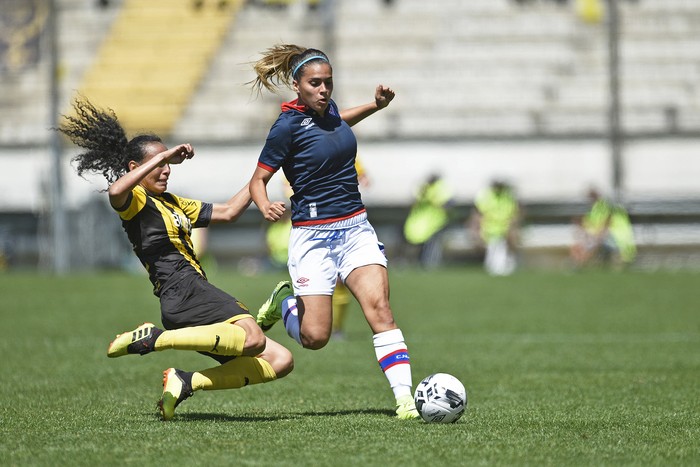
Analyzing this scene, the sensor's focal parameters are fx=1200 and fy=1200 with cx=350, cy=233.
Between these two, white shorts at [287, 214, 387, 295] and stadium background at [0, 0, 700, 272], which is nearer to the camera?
white shorts at [287, 214, 387, 295]

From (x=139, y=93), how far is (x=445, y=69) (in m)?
8.51

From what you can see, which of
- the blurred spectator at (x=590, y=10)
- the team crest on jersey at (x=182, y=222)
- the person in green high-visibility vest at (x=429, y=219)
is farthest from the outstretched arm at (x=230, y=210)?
the blurred spectator at (x=590, y=10)

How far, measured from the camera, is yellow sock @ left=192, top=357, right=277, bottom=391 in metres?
6.77

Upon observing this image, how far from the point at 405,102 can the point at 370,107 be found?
24.7 metres

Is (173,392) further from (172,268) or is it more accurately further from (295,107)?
(295,107)

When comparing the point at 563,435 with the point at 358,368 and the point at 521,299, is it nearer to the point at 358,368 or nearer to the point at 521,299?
the point at 358,368

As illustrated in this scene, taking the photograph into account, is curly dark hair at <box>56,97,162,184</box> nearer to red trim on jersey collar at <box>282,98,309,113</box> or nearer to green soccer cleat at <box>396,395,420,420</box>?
red trim on jersey collar at <box>282,98,309,113</box>

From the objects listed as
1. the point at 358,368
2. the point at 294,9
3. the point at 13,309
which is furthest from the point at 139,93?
the point at 358,368

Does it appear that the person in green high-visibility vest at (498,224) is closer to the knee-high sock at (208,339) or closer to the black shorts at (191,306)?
the black shorts at (191,306)

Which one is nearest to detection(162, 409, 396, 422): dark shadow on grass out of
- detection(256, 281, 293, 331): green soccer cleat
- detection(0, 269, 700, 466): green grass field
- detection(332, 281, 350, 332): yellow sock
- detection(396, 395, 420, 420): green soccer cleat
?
detection(0, 269, 700, 466): green grass field

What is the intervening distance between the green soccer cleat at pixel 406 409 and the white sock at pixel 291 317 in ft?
2.34

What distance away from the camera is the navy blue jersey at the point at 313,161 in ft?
22.2

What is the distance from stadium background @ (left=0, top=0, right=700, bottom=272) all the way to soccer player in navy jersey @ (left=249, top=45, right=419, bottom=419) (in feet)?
70.7

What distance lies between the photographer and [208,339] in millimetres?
6414
